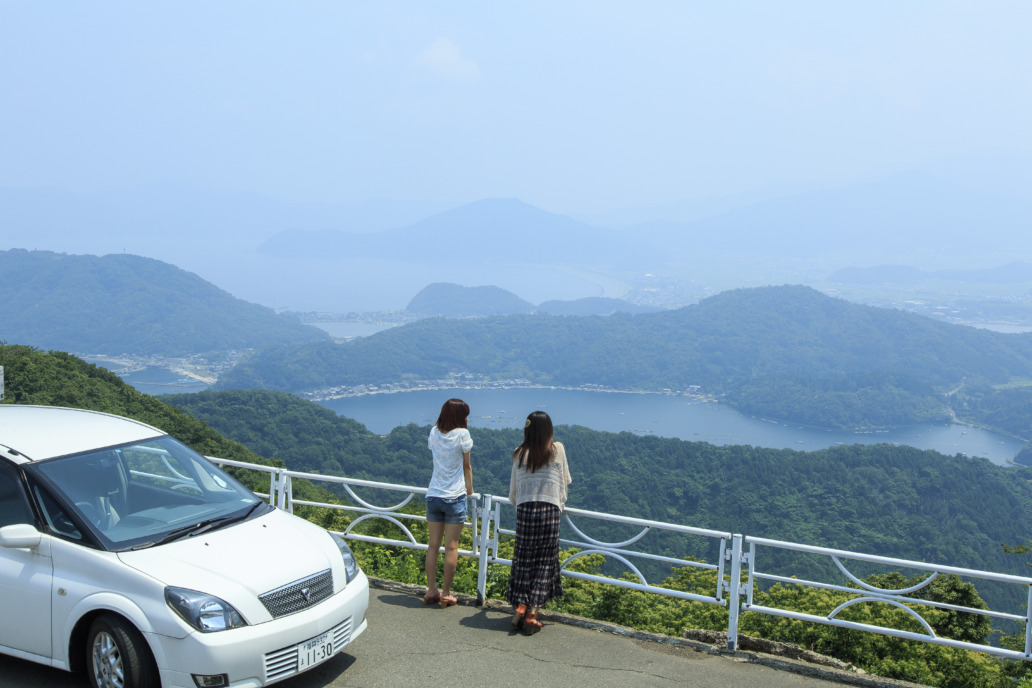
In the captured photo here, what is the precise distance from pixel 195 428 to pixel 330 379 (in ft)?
365

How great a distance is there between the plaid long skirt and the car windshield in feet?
5.64

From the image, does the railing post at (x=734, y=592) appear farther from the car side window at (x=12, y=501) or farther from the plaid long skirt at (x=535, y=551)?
the car side window at (x=12, y=501)

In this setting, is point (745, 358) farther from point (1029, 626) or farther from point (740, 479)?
point (1029, 626)

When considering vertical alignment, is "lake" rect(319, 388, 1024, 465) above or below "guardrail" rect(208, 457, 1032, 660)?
below

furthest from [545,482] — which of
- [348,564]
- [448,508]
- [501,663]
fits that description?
[348,564]

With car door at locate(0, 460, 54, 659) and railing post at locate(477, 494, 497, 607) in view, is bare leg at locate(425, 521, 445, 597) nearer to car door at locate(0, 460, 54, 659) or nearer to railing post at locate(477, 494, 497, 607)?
railing post at locate(477, 494, 497, 607)

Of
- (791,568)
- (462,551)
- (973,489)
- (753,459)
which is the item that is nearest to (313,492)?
(462,551)

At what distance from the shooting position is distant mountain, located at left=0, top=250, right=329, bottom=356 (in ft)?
531

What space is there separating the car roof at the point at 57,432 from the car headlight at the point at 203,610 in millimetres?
1293

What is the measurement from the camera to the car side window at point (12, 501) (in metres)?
4.07

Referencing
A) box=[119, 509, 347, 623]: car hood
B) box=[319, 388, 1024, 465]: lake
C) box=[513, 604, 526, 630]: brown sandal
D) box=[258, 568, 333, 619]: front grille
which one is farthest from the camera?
box=[319, 388, 1024, 465]: lake

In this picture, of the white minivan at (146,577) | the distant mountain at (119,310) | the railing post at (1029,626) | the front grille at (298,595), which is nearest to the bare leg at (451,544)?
the white minivan at (146,577)

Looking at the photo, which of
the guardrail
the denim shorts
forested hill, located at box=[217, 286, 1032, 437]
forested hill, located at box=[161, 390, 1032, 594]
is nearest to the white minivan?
the denim shorts

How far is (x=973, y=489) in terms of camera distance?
56938 millimetres
